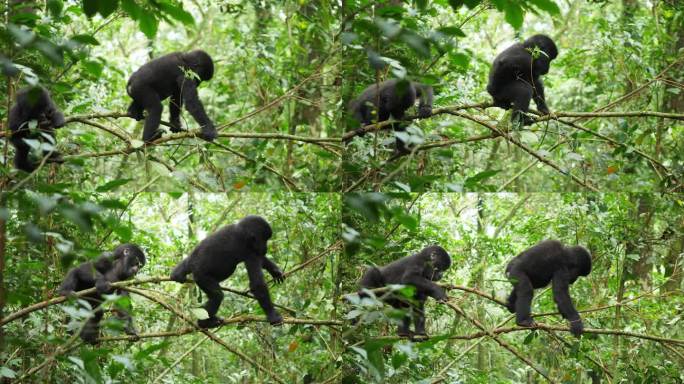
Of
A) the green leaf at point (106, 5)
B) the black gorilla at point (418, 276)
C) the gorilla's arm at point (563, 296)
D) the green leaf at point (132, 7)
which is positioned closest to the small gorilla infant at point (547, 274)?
the gorilla's arm at point (563, 296)

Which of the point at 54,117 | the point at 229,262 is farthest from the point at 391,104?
the point at 54,117

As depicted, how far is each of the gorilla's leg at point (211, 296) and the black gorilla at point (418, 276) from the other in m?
0.86

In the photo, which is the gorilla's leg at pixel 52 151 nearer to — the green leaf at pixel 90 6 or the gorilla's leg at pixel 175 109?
the green leaf at pixel 90 6

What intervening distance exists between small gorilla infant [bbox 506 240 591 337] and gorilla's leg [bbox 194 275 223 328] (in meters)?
1.76

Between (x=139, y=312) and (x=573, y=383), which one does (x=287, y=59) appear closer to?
(x=139, y=312)

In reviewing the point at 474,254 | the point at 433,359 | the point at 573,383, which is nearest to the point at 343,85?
the point at 474,254

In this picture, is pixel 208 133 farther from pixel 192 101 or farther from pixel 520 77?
pixel 520 77

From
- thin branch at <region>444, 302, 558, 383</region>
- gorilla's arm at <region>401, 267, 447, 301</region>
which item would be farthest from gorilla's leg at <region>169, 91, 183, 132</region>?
thin branch at <region>444, 302, 558, 383</region>

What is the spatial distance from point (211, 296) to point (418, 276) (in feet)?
3.93

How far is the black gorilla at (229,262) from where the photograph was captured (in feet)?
14.2

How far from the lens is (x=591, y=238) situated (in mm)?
5414

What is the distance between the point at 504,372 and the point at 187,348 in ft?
7.02

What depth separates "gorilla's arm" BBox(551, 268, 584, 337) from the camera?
4.66 metres

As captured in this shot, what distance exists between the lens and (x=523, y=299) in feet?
15.3
